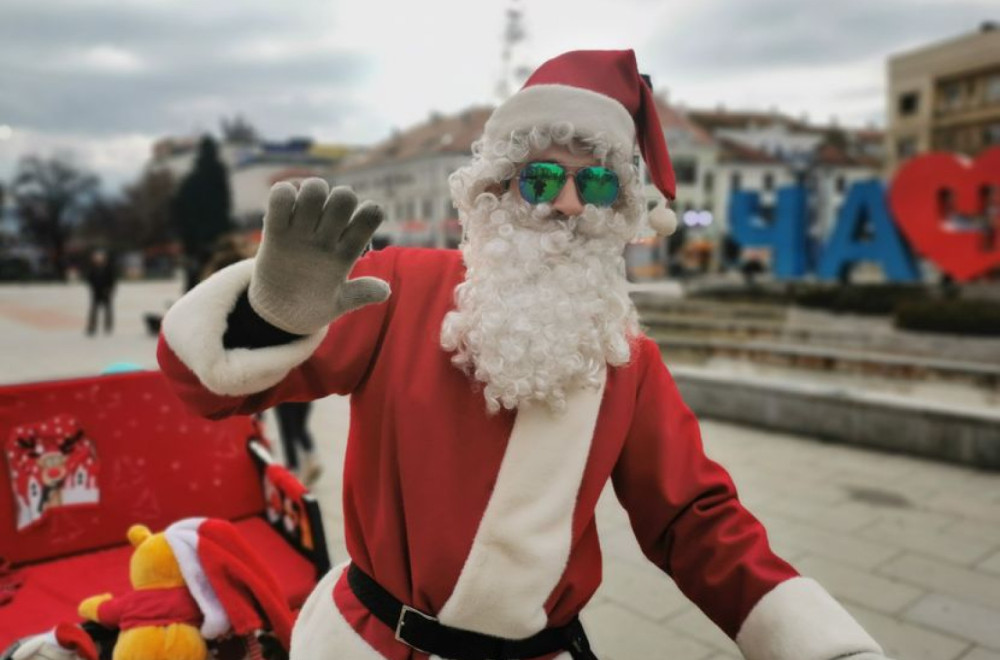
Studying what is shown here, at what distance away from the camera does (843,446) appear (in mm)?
6156

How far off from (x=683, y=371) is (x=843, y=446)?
1571 millimetres

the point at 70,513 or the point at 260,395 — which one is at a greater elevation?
the point at 260,395

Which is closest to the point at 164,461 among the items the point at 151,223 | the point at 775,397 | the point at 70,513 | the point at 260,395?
the point at 70,513

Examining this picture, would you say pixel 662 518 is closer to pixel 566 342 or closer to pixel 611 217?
pixel 566 342

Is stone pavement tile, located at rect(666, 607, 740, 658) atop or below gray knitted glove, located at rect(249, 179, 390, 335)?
below

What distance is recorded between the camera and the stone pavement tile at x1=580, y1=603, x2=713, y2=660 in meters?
3.11

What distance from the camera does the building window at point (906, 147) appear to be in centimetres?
4969

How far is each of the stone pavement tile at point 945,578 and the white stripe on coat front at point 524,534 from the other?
2.99 metres

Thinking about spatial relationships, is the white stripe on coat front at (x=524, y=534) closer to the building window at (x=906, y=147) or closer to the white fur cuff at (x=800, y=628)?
the white fur cuff at (x=800, y=628)

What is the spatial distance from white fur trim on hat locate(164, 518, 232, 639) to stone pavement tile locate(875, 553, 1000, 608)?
311cm

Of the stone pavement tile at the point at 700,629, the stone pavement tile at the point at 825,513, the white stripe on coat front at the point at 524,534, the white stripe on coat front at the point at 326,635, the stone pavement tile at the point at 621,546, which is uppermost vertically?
the white stripe on coat front at the point at 524,534

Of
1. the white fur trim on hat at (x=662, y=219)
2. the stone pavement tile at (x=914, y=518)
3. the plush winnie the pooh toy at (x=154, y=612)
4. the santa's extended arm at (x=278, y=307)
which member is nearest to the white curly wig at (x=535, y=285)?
the white fur trim on hat at (x=662, y=219)

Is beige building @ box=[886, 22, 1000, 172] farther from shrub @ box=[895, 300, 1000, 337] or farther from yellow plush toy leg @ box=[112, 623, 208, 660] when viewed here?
yellow plush toy leg @ box=[112, 623, 208, 660]

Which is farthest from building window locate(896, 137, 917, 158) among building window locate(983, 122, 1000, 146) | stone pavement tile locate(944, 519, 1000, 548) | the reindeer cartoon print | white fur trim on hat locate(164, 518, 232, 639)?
white fur trim on hat locate(164, 518, 232, 639)
